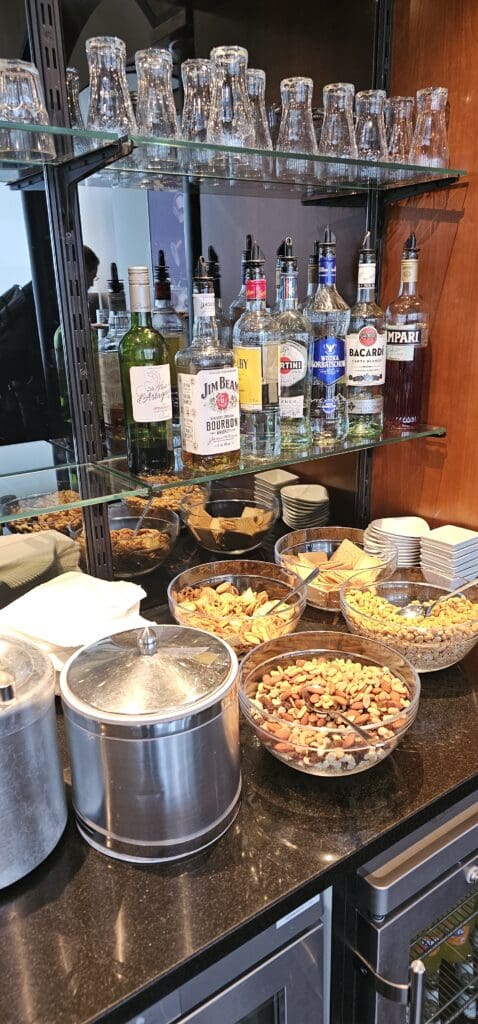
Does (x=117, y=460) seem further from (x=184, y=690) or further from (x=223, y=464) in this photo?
(x=184, y=690)

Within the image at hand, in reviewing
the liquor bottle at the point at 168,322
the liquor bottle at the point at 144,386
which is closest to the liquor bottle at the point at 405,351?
the liquor bottle at the point at 168,322

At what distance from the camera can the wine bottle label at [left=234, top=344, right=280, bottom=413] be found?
1.27 m

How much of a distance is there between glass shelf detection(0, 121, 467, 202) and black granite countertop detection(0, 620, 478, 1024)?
0.96m

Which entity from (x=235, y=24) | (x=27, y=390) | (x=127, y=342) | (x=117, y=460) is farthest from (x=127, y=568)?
(x=235, y=24)

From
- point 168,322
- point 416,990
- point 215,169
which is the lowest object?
point 416,990

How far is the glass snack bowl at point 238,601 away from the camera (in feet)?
4.10

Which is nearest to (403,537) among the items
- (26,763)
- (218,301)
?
(218,301)

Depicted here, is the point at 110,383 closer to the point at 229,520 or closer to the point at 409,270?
the point at 229,520

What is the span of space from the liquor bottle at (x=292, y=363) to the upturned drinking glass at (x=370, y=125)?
27cm

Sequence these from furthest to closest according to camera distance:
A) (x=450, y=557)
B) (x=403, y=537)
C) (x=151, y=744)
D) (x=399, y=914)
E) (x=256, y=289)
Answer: (x=403, y=537) < (x=450, y=557) < (x=256, y=289) < (x=399, y=914) < (x=151, y=744)

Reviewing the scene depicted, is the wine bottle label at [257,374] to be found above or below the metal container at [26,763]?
above

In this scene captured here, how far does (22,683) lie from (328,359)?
90cm

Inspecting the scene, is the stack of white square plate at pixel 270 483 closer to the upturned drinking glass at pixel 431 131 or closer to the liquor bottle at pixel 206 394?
the liquor bottle at pixel 206 394

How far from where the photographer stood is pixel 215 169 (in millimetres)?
1279
